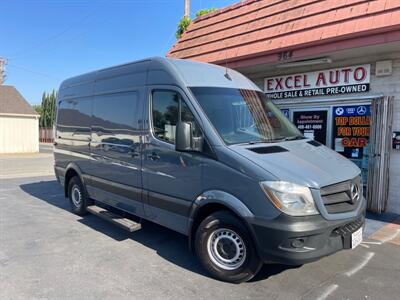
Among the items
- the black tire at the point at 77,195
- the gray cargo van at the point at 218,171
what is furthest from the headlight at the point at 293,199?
the black tire at the point at 77,195

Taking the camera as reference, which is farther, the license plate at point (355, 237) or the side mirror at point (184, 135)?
the side mirror at point (184, 135)

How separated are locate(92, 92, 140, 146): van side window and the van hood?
1.91 m

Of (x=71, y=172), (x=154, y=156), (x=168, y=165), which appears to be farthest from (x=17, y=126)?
(x=168, y=165)

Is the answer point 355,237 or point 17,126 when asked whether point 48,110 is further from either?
point 355,237

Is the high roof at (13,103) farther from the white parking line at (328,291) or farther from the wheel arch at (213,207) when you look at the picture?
the white parking line at (328,291)

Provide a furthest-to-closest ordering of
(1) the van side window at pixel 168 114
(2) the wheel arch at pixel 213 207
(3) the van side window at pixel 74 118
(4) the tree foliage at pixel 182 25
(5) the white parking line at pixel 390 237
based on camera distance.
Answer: (4) the tree foliage at pixel 182 25, (3) the van side window at pixel 74 118, (5) the white parking line at pixel 390 237, (1) the van side window at pixel 168 114, (2) the wheel arch at pixel 213 207

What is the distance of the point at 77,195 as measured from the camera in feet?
23.4

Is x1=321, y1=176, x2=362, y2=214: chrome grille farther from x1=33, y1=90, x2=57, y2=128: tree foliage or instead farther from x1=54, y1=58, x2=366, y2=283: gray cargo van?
x1=33, y1=90, x2=57, y2=128: tree foliage

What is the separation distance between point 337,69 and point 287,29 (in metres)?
1.40

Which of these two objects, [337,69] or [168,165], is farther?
[337,69]

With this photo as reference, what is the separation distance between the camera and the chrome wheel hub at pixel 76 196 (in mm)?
7026

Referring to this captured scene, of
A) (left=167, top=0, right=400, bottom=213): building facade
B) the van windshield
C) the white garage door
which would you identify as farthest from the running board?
the white garage door

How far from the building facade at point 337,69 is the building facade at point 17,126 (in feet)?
78.6

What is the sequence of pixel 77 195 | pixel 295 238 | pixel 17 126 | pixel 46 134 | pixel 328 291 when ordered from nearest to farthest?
pixel 295 238 < pixel 328 291 < pixel 77 195 < pixel 17 126 < pixel 46 134
